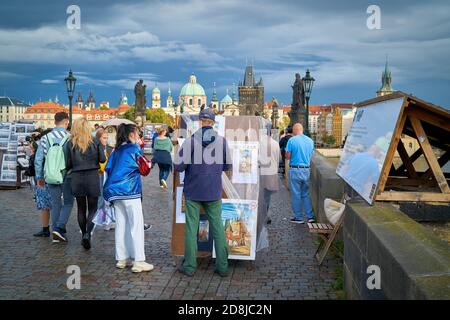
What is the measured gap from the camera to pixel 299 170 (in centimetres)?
944

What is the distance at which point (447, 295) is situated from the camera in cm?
260

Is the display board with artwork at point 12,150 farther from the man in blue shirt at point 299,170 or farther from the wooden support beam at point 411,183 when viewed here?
the wooden support beam at point 411,183

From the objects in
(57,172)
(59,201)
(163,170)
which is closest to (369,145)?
(57,172)

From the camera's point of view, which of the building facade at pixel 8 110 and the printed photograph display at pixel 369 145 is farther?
the building facade at pixel 8 110

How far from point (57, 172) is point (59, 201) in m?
0.60

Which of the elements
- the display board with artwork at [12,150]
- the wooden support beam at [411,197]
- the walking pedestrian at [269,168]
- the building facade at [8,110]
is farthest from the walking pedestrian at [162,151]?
the building facade at [8,110]

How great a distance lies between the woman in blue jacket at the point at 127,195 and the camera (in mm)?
6238

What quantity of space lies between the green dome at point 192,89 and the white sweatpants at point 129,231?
18219 cm

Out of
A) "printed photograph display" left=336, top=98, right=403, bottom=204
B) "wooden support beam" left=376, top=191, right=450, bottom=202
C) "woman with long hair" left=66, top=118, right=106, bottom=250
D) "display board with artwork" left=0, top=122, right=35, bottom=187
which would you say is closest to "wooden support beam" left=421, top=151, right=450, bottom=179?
"printed photograph display" left=336, top=98, right=403, bottom=204

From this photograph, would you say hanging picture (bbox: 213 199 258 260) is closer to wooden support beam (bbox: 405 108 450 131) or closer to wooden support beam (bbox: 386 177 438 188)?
wooden support beam (bbox: 405 108 450 131)

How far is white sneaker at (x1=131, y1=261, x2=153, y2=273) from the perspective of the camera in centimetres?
609

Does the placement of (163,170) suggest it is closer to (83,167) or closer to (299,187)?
(299,187)

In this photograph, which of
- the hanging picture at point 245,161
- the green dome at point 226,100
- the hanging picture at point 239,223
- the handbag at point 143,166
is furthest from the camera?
the green dome at point 226,100

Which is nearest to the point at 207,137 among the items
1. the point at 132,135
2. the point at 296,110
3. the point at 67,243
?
the point at 132,135
